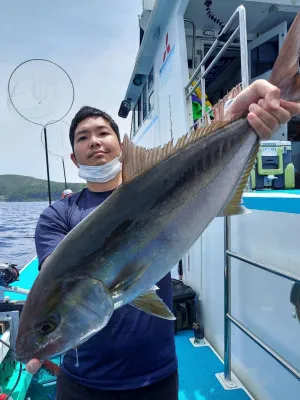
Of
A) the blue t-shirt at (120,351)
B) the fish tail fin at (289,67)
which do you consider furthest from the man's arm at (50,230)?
the fish tail fin at (289,67)

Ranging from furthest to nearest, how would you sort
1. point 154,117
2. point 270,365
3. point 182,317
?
point 154,117
point 182,317
point 270,365

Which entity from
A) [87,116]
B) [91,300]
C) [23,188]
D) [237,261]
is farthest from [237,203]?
[23,188]

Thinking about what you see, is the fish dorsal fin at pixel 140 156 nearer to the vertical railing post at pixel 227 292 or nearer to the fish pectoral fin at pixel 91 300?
the fish pectoral fin at pixel 91 300

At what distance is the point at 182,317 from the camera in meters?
4.31

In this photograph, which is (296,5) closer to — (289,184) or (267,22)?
(267,22)

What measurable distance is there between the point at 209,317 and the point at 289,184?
2.11 metres

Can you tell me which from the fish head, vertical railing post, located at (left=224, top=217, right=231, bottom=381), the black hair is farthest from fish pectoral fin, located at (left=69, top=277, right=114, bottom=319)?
vertical railing post, located at (left=224, top=217, right=231, bottom=381)

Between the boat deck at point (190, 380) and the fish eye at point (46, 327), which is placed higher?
the fish eye at point (46, 327)

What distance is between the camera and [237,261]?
326 cm

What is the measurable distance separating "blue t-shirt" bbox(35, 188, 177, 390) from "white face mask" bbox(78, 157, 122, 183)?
0.32m

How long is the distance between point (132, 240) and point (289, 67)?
1.01m

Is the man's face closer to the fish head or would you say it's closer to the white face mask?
the white face mask

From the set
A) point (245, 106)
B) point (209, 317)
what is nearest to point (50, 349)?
point (245, 106)

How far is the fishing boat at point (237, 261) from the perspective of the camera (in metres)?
2.50
